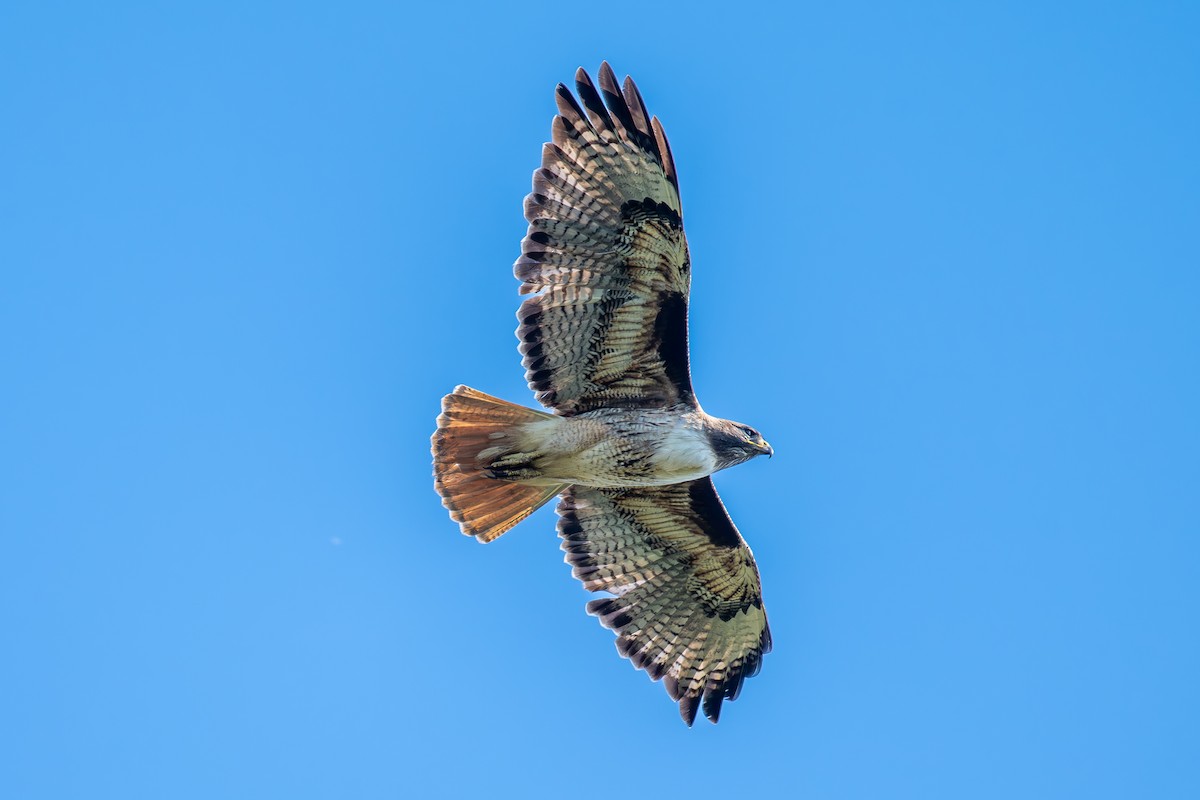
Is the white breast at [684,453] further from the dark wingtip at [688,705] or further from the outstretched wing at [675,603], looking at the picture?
the dark wingtip at [688,705]

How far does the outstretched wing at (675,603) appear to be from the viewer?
37.4 ft

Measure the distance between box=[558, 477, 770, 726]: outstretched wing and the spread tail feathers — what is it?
2.71 ft

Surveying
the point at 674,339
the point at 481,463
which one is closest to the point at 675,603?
the point at 481,463

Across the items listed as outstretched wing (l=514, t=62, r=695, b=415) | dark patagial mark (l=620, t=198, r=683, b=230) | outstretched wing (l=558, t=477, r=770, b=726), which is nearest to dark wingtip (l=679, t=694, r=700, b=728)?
outstretched wing (l=558, t=477, r=770, b=726)

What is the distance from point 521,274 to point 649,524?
246cm

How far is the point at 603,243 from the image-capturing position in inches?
389

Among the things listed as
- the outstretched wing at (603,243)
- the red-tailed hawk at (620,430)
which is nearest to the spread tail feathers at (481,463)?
the red-tailed hawk at (620,430)

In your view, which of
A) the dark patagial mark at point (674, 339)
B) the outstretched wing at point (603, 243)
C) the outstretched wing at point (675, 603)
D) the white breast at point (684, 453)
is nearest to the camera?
the outstretched wing at point (603, 243)

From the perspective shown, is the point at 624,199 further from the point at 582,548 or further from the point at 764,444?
the point at 582,548

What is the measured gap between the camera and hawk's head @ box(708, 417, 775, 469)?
407 inches

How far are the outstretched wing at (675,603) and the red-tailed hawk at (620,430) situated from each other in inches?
0.4

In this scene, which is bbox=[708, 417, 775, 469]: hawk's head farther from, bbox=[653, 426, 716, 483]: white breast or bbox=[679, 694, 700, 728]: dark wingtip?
bbox=[679, 694, 700, 728]: dark wingtip

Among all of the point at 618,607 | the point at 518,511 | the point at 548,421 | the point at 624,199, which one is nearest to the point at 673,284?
the point at 624,199

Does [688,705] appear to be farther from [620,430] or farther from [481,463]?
[481,463]
